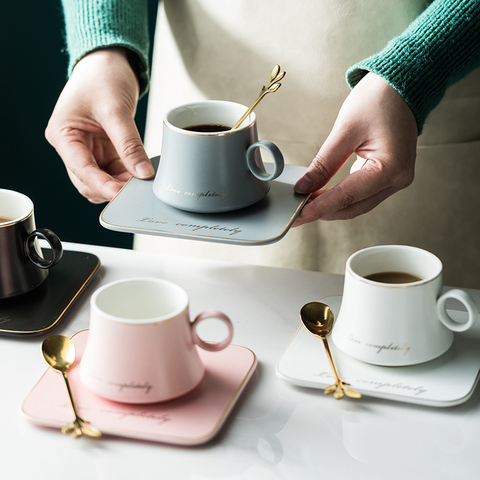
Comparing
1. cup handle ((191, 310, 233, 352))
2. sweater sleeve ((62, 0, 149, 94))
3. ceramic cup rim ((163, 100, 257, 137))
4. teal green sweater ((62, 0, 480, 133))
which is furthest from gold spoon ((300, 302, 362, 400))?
sweater sleeve ((62, 0, 149, 94))

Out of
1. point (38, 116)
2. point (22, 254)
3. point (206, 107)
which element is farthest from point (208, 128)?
point (38, 116)

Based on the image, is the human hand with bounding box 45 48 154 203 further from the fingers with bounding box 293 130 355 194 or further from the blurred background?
the blurred background

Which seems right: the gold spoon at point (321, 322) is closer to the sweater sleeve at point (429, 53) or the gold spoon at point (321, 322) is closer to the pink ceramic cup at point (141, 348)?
the pink ceramic cup at point (141, 348)

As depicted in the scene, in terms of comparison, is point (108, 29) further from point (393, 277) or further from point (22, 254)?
point (393, 277)

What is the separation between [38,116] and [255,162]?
1.34m

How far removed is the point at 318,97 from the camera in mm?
1062

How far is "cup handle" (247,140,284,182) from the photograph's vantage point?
29.4 inches

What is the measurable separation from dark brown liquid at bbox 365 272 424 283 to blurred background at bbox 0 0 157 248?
140 centimetres

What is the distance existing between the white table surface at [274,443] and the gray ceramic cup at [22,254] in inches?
3.1

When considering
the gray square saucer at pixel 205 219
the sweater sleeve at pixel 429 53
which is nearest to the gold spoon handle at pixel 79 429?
the gray square saucer at pixel 205 219

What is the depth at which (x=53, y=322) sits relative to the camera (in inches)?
29.2

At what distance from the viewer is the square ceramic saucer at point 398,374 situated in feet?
2.02

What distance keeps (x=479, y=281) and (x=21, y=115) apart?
1.38 meters

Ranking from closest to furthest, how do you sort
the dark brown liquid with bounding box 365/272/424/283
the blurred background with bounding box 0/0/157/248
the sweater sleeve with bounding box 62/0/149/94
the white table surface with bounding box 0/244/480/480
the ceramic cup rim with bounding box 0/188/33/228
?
1. the white table surface with bounding box 0/244/480/480
2. the dark brown liquid with bounding box 365/272/424/283
3. the ceramic cup rim with bounding box 0/188/33/228
4. the sweater sleeve with bounding box 62/0/149/94
5. the blurred background with bounding box 0/0/157/248
